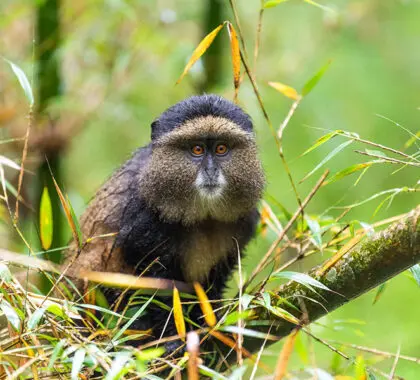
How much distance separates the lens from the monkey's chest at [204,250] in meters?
3.41

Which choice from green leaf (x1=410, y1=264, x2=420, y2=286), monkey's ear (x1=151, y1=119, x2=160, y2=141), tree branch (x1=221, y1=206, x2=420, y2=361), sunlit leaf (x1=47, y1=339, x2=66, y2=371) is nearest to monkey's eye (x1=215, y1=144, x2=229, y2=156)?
monkey's ear (x1=151, y1=119, x2=160, y2=141)

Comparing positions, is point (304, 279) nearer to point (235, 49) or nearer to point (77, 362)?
point (77, 362)

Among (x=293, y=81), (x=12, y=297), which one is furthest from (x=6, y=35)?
(x=12, y=297)

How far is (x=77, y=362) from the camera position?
2.18 m

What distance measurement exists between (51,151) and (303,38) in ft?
7.30

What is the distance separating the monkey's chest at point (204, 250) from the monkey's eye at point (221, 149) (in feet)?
1.14

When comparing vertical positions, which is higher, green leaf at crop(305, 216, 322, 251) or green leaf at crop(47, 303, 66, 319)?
green leaf at crop(305, 216, 322, 251)

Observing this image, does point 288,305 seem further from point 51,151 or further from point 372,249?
point 51,151

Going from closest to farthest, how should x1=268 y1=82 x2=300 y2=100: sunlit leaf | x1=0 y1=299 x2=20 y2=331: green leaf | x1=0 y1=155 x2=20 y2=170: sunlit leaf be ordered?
x1=0 y1=299 x2=20 y2=331: green leaf < x1=0 y1=155 x2=20 y2=170: sunlit leaf < x1=268 y1=82 x2=300 y2=100: sunlit leaf

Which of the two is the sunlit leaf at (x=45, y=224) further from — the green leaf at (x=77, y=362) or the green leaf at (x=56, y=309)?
the green leaf at (x=77, y=362)

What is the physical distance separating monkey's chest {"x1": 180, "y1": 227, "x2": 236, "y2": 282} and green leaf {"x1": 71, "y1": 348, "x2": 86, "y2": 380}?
1.20 m

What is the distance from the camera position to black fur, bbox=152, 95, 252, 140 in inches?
132

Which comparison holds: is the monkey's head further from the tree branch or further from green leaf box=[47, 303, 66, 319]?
green leaf box=[47, 303, 66, 319]

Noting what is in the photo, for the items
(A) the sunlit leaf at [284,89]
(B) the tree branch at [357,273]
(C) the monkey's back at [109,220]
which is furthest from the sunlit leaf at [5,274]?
(A) the sunlit leaf at [284,89]
